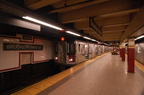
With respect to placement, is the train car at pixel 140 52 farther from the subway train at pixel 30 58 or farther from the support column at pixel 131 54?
the subway train at pixel 30 58

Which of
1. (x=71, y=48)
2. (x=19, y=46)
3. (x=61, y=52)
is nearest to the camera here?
(x=19, y=46)

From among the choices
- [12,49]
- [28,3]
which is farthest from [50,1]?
[12,49]

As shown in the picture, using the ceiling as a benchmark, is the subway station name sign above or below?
below

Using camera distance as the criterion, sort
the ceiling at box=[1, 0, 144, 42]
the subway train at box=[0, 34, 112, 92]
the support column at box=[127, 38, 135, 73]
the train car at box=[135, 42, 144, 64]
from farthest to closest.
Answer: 1. the train car at box=[135, 42, 144, 64]
2. the support column at box=[127, 38, 135, 73]
3. the subway train at box=[0, 34, 112, 92]
4. the ceiling at box=[1, 0, 144, 42]

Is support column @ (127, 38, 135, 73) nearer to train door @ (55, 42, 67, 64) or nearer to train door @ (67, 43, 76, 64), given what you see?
train door @ (67, 43, 76, 64)

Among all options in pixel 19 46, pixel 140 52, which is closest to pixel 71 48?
pixel 19 46

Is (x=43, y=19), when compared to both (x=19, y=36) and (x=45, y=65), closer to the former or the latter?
(x=19, y=36)

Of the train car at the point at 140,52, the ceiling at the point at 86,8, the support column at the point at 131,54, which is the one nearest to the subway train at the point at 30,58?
the ceiling at the point at 86,8

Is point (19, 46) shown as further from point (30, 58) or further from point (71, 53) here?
point (71, 53)

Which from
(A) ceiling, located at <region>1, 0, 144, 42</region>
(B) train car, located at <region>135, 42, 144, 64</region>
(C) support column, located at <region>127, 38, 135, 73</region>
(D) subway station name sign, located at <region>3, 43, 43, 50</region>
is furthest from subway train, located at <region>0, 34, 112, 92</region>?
(B) train car, located at <region>135, 42, 144, 64</region>

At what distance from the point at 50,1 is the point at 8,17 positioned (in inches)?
56.1

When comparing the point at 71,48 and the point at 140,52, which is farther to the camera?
the point at 140,52

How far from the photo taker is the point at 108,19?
3.37m

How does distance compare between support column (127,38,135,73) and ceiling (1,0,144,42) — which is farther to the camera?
support column (127,38,135,73)
